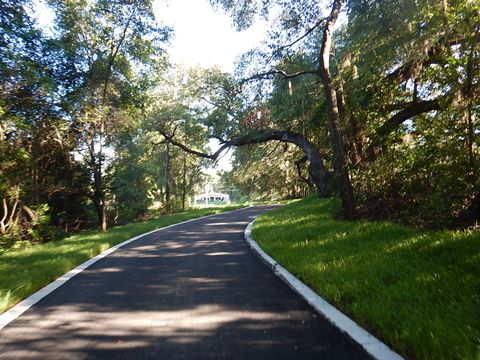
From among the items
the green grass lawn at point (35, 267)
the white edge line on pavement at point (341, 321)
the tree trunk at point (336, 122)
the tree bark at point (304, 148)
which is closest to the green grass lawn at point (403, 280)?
the white edge line on pavement at point (341, 321)

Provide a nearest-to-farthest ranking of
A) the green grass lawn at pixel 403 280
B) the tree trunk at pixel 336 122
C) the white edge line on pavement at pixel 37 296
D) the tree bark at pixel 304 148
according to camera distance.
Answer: the green grass lawn at pixel 403 280 → the white edge line on pavement at pixel 37 296 → the tree trunk at pixel 336 122 → the tree bark at pixel 304 148

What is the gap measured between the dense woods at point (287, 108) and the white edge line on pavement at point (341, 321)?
3651mm

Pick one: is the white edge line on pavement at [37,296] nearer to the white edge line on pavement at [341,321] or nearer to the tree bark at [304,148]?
the white edge line on pavement at [341,321]

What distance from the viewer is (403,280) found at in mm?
4551

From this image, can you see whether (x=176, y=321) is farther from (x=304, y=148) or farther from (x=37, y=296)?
(x=304, y=148)

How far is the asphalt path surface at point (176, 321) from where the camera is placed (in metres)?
3.39

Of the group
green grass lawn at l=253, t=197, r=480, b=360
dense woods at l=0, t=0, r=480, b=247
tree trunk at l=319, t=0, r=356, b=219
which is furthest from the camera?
tree trunk at l=319, t=0, r=356, b=219

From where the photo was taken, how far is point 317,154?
19141 millimetres

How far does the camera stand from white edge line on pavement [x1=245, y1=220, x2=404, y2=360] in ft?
10.3

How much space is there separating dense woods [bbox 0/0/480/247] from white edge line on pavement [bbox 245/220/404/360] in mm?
3651

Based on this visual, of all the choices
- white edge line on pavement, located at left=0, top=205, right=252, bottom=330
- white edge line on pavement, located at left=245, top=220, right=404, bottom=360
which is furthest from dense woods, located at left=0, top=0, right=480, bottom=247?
white edge line on pavement, located at left=0, top=205, right=252, bottom=330

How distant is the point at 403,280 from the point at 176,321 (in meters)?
2.70

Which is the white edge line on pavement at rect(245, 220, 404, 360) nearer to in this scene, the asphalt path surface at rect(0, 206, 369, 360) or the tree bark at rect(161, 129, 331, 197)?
the asphalt path surface at rect(0, 206, 369, 360)

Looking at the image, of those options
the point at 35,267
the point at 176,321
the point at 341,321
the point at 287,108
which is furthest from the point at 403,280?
the point at 287,108
